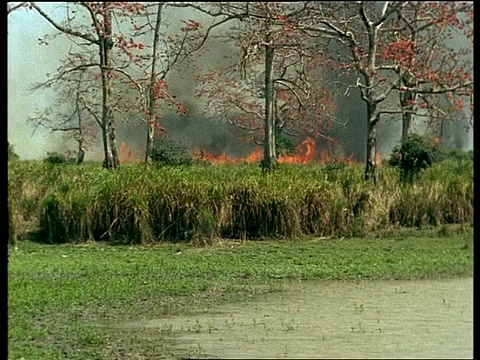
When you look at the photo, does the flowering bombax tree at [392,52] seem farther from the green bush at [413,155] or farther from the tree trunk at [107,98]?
the tree trunk at [107,98]

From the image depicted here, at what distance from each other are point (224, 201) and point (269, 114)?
53 cm

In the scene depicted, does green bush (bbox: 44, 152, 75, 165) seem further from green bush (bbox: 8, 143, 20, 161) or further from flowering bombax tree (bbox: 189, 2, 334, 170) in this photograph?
flowering bombax tree (bbox: 189, 2, 334, 170)

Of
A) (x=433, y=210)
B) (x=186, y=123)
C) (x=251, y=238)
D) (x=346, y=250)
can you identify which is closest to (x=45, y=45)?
(x=186, y=123)

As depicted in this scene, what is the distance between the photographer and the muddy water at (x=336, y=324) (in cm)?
461

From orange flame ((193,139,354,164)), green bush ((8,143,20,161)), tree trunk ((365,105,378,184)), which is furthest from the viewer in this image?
tree trunk ((365,105,378,184))

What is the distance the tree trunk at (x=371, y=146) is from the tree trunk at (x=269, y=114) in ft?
1.90

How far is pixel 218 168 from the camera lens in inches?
186

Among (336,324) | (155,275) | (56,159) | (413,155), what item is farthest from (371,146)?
(56,159)

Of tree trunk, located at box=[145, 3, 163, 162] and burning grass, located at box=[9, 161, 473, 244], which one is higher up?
tree trunk, located at box=[145, 3, 163, 162]

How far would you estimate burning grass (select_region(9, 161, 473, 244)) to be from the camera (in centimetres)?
448

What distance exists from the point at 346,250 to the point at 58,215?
1572 mm

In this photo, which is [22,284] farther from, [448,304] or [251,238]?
[448,304]

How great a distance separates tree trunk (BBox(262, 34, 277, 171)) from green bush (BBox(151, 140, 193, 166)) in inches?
16.4

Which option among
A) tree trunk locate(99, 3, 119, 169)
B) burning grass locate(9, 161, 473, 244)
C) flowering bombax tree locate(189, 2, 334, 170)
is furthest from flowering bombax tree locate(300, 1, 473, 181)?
tree trunk locate(99, 3, 119, 169)
